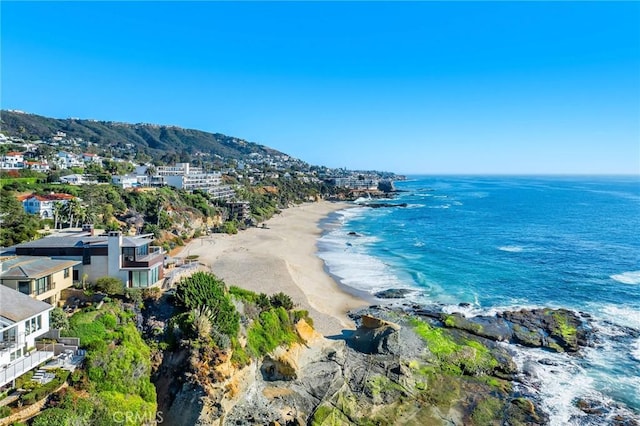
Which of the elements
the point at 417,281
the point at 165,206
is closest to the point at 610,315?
the point at 417,281

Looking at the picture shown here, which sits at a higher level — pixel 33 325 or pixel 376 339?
pixel 33 325

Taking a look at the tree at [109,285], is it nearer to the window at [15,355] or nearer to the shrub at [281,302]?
the window at [15,355]

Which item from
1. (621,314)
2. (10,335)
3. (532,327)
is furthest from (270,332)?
(621,314)

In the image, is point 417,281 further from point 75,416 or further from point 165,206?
point 165,206

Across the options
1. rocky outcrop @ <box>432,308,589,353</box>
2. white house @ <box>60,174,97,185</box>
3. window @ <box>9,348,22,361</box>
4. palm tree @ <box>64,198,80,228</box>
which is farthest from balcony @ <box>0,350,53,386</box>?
white house @ <box>60,174,97,185</box>

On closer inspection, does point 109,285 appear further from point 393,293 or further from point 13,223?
point 393,293

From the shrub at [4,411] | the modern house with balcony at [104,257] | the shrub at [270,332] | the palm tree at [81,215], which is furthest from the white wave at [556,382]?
the palm tree at [81,215]
